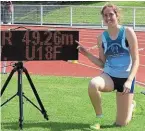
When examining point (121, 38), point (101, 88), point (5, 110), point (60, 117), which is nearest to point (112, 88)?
point (101, 88)

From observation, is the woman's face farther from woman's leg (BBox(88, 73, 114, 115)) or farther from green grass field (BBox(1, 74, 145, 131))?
green grass field (BBox(1, 74, 145, 131))

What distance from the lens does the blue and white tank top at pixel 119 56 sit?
6053mm

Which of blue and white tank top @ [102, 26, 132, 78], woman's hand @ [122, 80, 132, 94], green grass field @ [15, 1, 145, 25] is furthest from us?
green grass field @ [15, 1, 145, 25]

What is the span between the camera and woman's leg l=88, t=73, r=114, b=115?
5.89 meters

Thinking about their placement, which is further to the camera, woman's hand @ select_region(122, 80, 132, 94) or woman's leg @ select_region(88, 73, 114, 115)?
woman's leg @ select_region(88, 73, 114, 115)

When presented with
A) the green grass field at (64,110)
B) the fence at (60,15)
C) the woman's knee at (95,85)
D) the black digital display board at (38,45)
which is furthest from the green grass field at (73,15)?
the woman's knee at (95,85)

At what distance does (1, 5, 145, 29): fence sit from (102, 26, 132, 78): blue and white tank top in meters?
21.8

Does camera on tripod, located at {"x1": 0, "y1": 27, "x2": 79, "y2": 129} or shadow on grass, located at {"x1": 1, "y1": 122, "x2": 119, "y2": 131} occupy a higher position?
camera on tripod, located at {"x1": 0, "y1": 27, "x2": 79, "y2": 129}

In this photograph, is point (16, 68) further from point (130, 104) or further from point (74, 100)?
point (74, 100)

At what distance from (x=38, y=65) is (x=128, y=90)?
823 centimetres

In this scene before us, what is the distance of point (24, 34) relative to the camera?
19.2 feet

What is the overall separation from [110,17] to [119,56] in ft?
1.79

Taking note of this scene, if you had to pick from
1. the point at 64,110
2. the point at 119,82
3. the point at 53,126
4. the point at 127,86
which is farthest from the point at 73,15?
the point at 127,86

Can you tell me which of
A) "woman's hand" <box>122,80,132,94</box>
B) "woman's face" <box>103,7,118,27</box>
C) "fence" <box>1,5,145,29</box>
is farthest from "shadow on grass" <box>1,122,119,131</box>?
"fence" <box>1,5,145,29</box>
